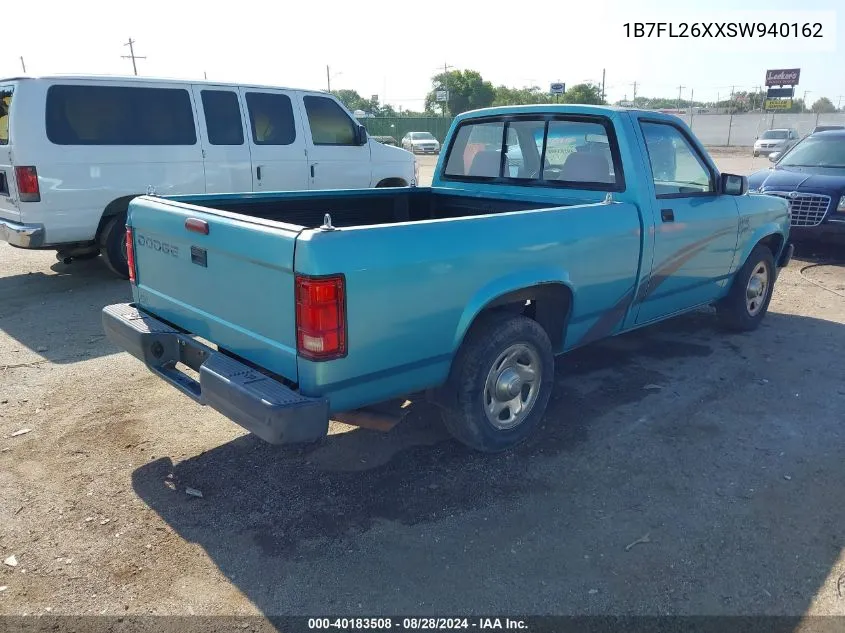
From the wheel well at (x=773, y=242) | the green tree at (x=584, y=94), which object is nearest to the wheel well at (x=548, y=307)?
the wheel well at (x=773, y=242)

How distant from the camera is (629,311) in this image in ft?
14.8

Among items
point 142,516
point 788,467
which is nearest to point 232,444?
point 142,516

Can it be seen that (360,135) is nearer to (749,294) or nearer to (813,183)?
(749,294)

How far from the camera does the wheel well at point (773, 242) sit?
19.6ft

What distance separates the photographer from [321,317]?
2742mm

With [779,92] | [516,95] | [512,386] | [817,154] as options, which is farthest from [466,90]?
[512,386]

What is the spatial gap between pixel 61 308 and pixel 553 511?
217 inches

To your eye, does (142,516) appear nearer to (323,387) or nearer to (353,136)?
→ (323,387)

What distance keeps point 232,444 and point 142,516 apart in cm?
79

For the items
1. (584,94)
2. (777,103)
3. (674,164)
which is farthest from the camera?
(584,94)

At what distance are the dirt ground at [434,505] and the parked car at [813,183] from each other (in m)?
4.77

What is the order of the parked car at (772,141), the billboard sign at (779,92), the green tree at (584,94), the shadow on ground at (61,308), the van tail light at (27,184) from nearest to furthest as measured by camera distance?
the shadow on ground at (61,308) < the van tail light at (27,184) < the parked car at (772,141) < the billboard sign at (779,92) < the green tree at (584,94)

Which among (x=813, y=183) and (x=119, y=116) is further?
A: (x=813, y=183)

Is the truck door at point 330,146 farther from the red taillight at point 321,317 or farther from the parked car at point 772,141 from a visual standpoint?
the parked car at point 772,141
